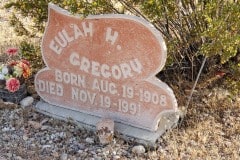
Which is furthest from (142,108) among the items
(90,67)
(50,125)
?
(50,125)

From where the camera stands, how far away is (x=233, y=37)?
12.5 ft

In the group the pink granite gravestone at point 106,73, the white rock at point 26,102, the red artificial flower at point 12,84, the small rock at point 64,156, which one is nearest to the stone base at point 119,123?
the pink granite gravestone at point 106,73

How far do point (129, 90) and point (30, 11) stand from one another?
125 cm

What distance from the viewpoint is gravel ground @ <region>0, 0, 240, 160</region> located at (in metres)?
3.98

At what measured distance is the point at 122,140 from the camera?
4.13 meters

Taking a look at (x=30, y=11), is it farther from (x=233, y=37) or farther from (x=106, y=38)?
(x=233, y=37)

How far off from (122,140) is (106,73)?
55 centimetres

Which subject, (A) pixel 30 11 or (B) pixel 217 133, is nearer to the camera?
(B) pixel 217 133

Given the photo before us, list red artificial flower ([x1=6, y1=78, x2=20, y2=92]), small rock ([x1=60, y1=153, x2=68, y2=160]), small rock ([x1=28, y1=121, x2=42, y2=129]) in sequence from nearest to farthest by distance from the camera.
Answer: small rock ([x1=60, y1=153, x2=68, y2=160]) < small rock ([x1=28, y1=121, x2=42, y2=129]) < red artificial flower ([x1=6, y1=78, x2=20, y2=92])

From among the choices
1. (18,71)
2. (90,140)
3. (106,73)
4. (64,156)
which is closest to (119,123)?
(90,140)

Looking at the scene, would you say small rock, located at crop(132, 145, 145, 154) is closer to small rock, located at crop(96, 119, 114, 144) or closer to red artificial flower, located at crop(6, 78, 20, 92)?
small rock, located at crop(96, 119, 114, 144)

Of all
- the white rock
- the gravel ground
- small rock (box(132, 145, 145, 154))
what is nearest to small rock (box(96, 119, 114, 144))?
the gravel ground

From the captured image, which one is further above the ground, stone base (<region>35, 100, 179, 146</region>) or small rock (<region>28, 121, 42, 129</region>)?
stone base (<region>35, 100, 179, 146</region>)

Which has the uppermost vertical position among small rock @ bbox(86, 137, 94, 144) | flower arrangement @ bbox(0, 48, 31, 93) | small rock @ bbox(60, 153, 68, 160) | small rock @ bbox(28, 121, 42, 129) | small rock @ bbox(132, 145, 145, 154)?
flower arrangement @ bbox(0, 48, 31, 93)
